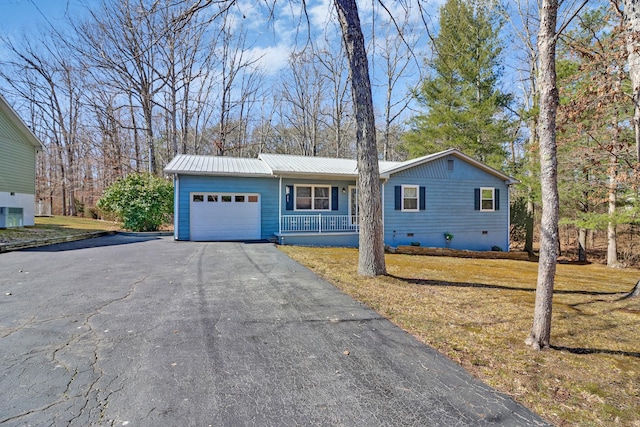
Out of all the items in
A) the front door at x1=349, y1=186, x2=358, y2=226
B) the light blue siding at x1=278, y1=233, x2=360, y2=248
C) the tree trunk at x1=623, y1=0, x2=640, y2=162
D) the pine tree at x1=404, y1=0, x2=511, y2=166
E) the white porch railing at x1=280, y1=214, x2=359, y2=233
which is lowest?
the light blue siding at x1=278, y1=233, x2=360, y2=248

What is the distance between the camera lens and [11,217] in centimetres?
1317

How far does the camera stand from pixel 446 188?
14.8 meters

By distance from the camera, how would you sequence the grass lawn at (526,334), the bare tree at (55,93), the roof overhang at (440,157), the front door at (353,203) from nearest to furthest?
1. the grass lawn at (526,334)
2. the roof overhang at (440,157)
3. the front door at (353,203)
4. the bare tree at (55,93)

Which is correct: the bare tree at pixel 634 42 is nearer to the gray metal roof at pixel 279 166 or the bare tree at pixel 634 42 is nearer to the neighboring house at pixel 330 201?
the gray metal roof at pixel 279 166

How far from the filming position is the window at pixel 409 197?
14141 mm

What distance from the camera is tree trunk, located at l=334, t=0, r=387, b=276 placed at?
621cm

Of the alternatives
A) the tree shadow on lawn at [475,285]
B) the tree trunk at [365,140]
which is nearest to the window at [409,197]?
the tree shadow on lawn at [475,285]

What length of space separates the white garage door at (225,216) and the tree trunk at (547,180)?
1088 centimetres

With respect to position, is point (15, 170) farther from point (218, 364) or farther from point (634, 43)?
point (634, 43)

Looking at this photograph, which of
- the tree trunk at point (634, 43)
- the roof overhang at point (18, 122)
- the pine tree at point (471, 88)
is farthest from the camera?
the pine tree at point (471, 88)

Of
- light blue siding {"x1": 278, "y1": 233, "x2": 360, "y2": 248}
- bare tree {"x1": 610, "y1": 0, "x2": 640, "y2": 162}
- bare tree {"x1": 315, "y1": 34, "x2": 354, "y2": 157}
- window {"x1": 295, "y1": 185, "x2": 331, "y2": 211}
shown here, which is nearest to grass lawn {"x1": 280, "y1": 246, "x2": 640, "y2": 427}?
bare tree {"x1": 610, "y1": 0, "x2": 640, "y2": 162}

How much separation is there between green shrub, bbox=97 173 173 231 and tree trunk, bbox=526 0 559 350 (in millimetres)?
15275

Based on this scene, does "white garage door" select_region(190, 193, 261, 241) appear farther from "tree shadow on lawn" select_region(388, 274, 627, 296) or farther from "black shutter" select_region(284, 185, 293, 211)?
"tree shadow on lawn" select_region(388, 274, 627, 296)

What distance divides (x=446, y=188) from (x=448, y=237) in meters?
2.25
